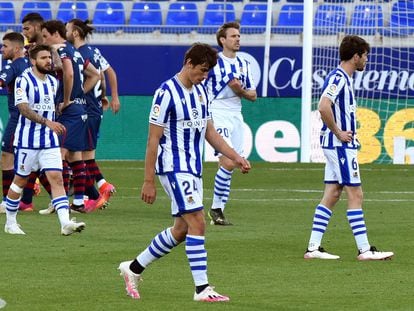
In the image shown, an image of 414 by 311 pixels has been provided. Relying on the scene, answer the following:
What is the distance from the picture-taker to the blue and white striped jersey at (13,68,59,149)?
39.2 ft

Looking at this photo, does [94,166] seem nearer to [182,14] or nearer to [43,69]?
[43,69]

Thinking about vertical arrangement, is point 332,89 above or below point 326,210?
above

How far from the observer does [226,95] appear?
45.3 ft

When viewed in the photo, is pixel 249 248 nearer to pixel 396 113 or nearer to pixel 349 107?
pixel 349 107

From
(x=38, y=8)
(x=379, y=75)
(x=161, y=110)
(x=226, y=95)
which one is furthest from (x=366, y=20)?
(x=161, y=110)

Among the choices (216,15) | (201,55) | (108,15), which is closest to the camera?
(201,55)

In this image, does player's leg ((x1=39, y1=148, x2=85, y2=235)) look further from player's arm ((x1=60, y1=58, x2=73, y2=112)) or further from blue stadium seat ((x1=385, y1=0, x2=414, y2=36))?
blue stadium seat ((x1=385, y1=0, x2=414, y2=36))

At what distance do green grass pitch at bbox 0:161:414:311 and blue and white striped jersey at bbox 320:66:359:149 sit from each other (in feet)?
3.35

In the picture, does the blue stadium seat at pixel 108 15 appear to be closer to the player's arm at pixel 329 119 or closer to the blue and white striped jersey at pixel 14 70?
the blue and white striped jersey at pixel 14 70

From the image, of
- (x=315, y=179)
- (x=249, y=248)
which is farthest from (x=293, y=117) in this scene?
(x=249, y=248)

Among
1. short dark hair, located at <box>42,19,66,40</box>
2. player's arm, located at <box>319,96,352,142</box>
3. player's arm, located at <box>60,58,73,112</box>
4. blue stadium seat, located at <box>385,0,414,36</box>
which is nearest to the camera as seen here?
player's arm, located at <box>319,96,352,142</box>

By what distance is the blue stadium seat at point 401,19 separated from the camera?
2569 cm

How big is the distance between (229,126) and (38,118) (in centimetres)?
264

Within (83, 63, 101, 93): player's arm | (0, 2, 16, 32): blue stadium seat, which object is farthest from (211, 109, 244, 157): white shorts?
(0, 2, 16, 32): blue stadium seat
